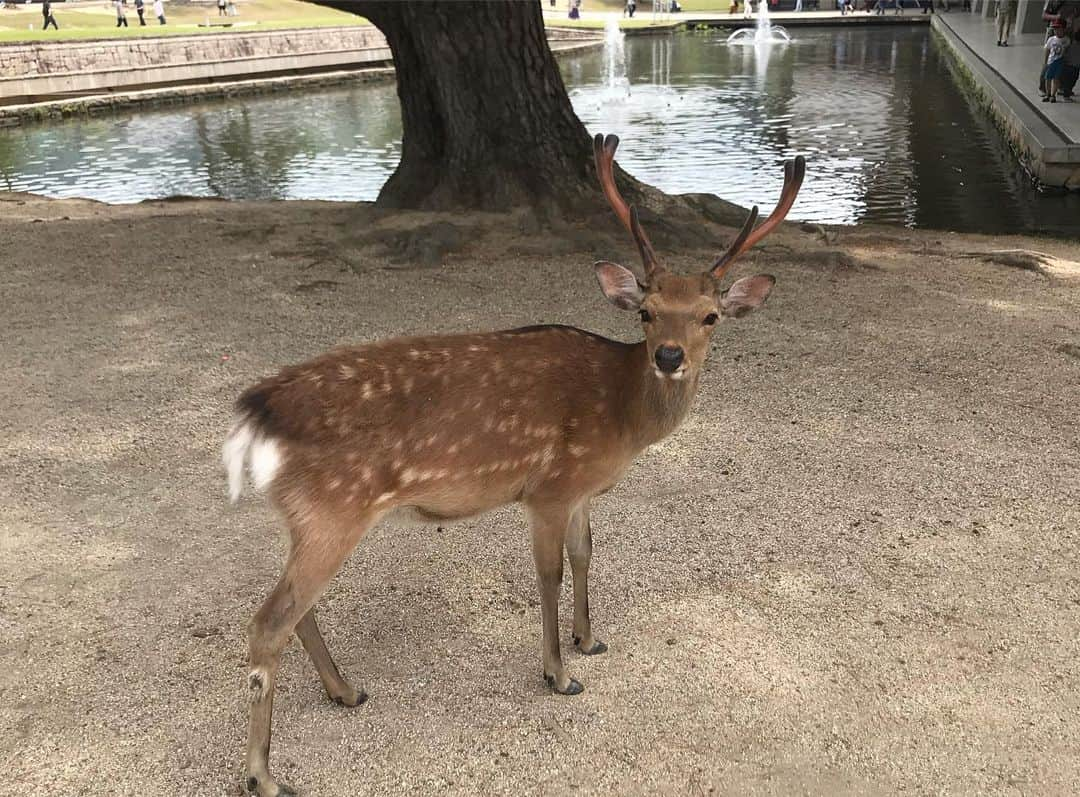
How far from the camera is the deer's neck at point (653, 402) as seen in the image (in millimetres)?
2879

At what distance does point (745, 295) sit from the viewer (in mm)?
2969

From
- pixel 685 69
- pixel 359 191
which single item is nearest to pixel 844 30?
pixel 685 69

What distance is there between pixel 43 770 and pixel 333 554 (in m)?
1.12

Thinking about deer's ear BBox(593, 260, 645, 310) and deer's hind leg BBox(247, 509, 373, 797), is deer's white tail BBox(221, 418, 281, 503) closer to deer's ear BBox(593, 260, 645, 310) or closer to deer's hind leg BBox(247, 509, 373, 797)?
deer's hind leg BBox(247, 509, 373, 797)

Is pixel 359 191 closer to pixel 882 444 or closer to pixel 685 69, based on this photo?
pixel 882 444

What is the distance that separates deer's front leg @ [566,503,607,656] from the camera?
122 inches

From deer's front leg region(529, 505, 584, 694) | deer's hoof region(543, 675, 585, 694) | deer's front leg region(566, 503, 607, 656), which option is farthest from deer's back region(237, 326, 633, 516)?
deer's hoof region(543, 675, 585, 694)

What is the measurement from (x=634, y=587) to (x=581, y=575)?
446mm

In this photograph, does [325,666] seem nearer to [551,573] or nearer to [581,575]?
[551,573]

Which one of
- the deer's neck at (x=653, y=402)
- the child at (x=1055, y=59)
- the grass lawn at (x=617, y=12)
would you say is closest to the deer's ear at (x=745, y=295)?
the deer's neck at (x=653, y=402)

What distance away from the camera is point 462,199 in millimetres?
8438

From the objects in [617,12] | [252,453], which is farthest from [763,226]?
[617,12]

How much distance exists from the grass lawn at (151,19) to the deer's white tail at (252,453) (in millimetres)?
24875

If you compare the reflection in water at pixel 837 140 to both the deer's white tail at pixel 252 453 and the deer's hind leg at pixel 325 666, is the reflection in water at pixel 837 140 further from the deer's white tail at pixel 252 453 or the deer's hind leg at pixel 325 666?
the deer's white tail at pixel 252 453
